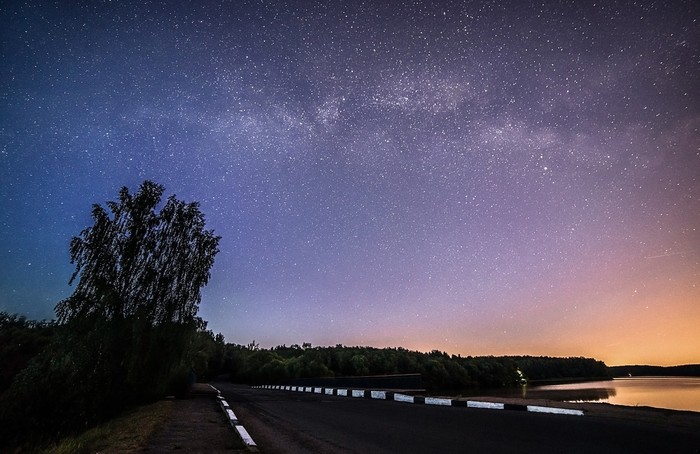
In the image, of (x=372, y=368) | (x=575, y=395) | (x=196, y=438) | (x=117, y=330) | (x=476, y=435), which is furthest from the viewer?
(x=372, y=368)

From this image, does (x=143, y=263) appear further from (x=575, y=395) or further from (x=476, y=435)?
(x=575, y=395)

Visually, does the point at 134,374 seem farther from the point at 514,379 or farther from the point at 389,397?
the point at 514,379

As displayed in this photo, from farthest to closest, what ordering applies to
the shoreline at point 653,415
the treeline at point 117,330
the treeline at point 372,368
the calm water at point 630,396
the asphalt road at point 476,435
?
the treeline at point 372,368 < the calm water at point 630,396 < the treeline at point 117,330 < the shoreline at point 653,415 < the asphalt road at point 476,435

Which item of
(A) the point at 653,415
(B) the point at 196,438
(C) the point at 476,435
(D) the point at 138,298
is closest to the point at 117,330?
(D) the point at 138,298

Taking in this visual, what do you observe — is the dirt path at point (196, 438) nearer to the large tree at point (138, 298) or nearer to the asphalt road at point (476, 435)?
the asphalt road at point (476, 435)

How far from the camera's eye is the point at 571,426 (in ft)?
26.2

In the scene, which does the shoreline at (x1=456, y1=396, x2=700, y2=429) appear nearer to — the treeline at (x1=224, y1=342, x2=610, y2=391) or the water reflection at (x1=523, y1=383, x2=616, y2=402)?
the water reflection at (x1=523, y1=383, x2=616, y2=402)

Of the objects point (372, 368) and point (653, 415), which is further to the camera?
point (372, 368)

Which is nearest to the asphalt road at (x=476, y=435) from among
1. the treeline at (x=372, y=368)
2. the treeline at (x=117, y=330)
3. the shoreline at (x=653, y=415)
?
the shoreline at (x=653, y=415)

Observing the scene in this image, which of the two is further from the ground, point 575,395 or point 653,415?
point 653,415

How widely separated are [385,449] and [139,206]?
17.8 metres

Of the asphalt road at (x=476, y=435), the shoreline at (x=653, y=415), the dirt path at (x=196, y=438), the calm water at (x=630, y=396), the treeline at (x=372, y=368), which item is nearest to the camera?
the asphalt road at (x=476, y=435)

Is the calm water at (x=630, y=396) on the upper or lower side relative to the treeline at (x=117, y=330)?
lower

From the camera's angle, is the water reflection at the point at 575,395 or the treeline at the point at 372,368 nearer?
the water reflection at the point at 575,395
